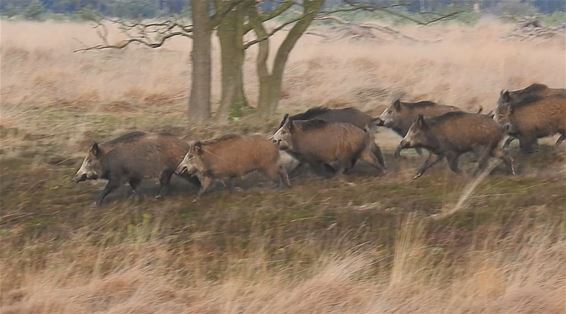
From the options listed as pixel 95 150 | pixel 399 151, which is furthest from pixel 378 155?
pixel 95 150

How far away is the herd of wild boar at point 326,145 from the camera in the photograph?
921 cm

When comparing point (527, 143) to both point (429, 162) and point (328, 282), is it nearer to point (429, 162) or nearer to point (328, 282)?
point (429, 162)

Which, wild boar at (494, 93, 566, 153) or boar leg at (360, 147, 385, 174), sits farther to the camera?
wild boar at (494, 93, 566, 153)

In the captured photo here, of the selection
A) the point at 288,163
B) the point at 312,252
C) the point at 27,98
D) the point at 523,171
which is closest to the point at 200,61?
the point at 288,163

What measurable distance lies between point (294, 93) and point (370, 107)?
2.26 meters

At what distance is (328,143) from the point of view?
9.77m

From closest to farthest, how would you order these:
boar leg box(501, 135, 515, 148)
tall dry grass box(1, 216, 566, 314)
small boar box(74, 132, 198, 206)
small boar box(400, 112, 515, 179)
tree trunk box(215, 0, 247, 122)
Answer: tall dry grass box(1, 216, 566, 314) → small boar box(74, 132, 198, 206) → small boar box(400, 112, 515, 179) → boar leg box(501, 135, 515, 148) → tree trunk box(215, 0, 247, 122)

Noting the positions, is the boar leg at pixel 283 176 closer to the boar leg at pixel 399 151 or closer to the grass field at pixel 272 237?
the grass field at pixel 272 237

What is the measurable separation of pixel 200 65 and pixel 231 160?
3977 millimetres

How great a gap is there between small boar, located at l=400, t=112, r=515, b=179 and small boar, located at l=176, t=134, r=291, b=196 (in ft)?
5.70

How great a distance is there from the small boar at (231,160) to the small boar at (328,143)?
440mm

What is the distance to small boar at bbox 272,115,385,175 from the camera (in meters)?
9.80

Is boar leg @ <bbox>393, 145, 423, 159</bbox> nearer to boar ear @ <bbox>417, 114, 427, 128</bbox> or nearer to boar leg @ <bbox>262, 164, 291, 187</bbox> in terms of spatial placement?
boar ear @ <bbox>417, 114, 427, 128</bbox>

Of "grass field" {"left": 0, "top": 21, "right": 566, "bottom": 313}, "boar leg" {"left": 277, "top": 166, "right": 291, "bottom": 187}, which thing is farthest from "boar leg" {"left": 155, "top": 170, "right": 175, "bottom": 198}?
"boar leg" {"left": 277, "top": 166, "right": 291, "bottom": 187}
